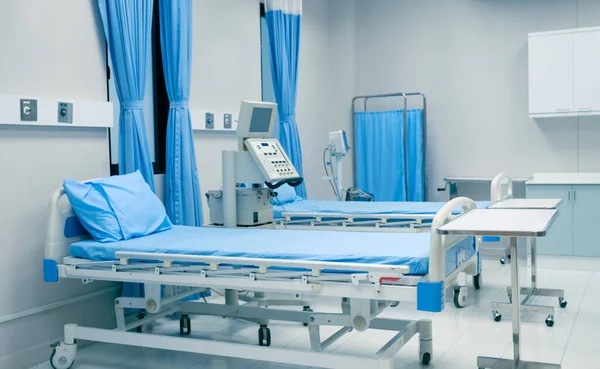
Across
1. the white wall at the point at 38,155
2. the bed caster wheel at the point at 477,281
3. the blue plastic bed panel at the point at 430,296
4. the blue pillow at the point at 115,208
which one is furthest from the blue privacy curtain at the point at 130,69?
the bed caster wheel at the point at 477,281

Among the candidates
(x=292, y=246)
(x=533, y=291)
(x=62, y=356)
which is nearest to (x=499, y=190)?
(x=533, y=291)

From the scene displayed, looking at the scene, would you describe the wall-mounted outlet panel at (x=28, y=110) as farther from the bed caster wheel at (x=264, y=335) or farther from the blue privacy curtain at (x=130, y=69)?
the bed caster wheel at (x=264, y=335)

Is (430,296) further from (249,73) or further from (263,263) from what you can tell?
(249,73)

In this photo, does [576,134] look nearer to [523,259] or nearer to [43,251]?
[523,259]

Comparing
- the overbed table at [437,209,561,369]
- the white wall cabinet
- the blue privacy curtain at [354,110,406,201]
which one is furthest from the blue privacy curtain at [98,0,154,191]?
the white wall cabinet

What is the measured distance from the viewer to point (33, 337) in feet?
12.7

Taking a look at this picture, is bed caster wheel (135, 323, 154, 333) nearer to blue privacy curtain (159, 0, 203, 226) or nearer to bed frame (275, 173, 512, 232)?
blue privacy curtain (159, 0, 203, 226)

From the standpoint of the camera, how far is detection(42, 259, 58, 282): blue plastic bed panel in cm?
367

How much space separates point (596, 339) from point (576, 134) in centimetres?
336

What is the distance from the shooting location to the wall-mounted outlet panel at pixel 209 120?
5.50 meters

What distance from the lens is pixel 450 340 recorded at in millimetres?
4180

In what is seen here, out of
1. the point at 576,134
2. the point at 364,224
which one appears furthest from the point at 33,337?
the point at 576,134

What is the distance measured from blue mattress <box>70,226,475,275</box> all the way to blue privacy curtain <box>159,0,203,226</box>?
0.81m

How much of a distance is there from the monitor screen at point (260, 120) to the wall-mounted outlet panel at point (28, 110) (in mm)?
1386
